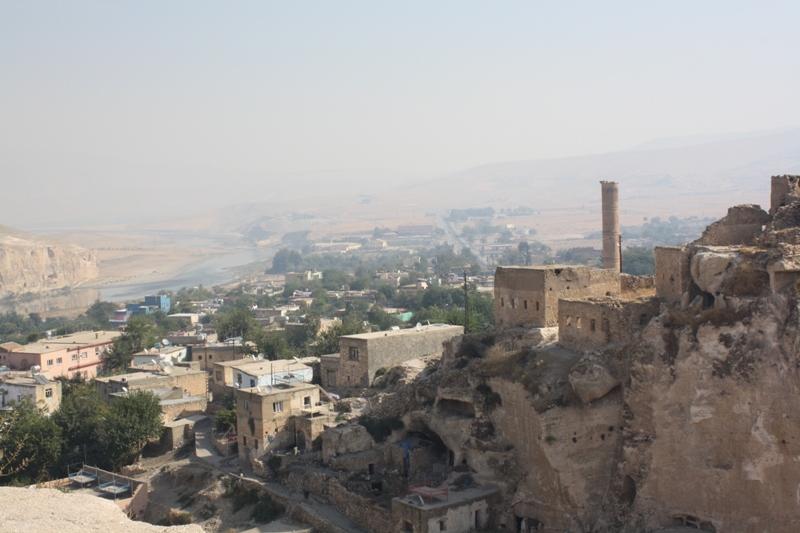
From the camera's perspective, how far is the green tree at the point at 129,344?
1674 inches

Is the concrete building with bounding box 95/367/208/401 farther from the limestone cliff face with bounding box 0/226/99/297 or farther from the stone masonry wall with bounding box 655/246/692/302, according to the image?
the limestone cliff face with bounding box 0/226/99/297

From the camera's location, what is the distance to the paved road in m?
20.6

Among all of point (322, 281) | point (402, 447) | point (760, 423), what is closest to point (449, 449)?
point (402, 447)

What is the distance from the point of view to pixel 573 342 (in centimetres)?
2036

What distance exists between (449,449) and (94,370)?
26.2 metres

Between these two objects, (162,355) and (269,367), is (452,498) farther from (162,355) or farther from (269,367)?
(162,355)

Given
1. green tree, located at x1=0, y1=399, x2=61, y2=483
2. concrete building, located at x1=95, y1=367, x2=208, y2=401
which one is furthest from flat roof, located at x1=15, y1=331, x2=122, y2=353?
green tree, located at x1=0, y1=399, x2=61, y2=483

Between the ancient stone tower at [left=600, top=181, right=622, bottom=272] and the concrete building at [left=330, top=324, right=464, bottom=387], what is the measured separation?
637 cm

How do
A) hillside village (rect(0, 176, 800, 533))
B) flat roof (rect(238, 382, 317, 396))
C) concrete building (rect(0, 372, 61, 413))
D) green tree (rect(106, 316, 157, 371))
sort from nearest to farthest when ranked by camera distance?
hillside village (rect(0, 176, 800, 533)), flat roof (rect(238, 382, 317, 396)), concrete building (rect(0, 372, 61, 413)), green tree (rect(106, 316, 157, 371))

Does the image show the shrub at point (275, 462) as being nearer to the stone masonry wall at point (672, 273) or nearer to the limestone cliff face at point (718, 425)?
the limestone cliff face at point (718, 425)

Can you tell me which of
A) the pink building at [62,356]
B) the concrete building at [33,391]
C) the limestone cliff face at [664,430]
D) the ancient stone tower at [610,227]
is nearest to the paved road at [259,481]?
the limestone cliff face at [664,430]

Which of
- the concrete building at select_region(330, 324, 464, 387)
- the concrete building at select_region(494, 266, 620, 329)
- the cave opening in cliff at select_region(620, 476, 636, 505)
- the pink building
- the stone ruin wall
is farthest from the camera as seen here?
the pink building

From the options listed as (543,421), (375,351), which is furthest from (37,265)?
(543,421)

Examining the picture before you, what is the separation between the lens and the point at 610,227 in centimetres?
3172
